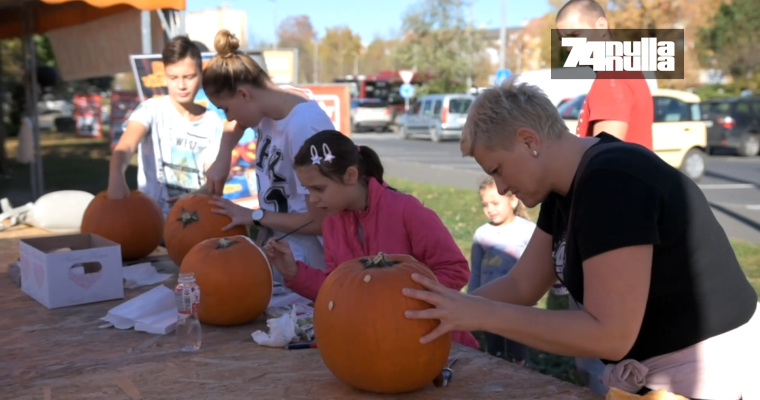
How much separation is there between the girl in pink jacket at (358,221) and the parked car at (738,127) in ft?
69.4

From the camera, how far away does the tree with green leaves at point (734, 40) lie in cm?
Result: 4334

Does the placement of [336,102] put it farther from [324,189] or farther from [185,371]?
[185,371]

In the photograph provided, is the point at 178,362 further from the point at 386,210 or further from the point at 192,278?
the point at 386,210

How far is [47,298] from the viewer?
3084 mm

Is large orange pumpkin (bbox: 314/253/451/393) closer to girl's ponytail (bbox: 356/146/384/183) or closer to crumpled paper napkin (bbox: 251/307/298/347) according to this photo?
crumpled paper napkin (bbox: 251/307/298/347)

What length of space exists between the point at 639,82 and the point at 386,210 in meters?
1.84

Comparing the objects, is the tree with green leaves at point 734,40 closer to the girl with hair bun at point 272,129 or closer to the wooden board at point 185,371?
the girl with hair bun at point 272,129

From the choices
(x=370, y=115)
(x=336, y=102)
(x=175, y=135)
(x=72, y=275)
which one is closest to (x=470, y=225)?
(x=336, y=102)

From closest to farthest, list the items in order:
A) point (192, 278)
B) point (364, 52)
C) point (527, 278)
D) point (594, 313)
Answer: point (594, 313), point (527, 278), point (192, 278), point (364, 52)

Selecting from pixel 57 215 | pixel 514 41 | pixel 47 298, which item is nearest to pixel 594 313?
pixel 47 298

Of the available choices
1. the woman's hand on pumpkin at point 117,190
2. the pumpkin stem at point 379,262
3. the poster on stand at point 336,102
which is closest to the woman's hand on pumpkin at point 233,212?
the woman's hand on pumpkin at point 117,190

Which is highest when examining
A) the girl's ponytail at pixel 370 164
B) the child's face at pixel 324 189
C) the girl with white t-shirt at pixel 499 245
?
the girl's ponytail at pixel 370 164

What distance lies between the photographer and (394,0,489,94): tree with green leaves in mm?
53219

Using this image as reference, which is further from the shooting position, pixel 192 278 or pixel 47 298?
pixel 47 298
